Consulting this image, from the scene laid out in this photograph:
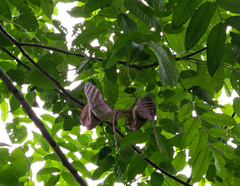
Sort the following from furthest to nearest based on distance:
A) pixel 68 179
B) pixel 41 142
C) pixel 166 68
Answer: pixel 41 142
pixel 68 179
pixel 166 68

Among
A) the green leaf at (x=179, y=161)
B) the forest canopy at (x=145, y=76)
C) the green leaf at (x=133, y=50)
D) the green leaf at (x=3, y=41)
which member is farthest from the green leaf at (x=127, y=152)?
the green leaf at (x=3, y=41)

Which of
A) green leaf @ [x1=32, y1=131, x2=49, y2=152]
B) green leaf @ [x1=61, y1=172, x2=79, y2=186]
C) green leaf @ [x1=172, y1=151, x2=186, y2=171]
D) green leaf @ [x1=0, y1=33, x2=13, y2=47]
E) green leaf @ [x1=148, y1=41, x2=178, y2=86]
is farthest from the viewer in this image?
green leaf @ [x1=32, y1=131, x2=49, y2=152]

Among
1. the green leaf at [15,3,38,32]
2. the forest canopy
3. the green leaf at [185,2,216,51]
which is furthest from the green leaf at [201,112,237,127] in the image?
the green leaf at [15,3,38,32]

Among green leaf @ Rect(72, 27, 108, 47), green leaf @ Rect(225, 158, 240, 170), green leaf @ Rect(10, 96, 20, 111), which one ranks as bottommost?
green leaf @ Rect(225, 158, 240, 170)

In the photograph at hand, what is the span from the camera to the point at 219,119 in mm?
1041

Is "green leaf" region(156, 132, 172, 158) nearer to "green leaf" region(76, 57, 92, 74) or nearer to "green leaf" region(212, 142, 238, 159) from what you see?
"green leaf" region(212, 142, 238, 159)

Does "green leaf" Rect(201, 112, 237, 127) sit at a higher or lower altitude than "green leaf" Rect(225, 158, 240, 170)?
higher

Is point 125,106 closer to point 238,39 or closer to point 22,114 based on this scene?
point 238,39

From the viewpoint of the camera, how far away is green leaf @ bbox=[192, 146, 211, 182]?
3.48 feet

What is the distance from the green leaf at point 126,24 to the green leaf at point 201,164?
2.13 ft

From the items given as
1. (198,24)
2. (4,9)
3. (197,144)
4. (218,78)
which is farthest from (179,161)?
(4,9)

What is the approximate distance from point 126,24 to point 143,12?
0.30 feet

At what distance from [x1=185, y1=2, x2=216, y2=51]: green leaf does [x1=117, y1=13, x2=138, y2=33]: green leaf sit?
0.77 feet

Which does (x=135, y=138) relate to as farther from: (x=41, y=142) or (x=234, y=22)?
(x=41, y=142)
